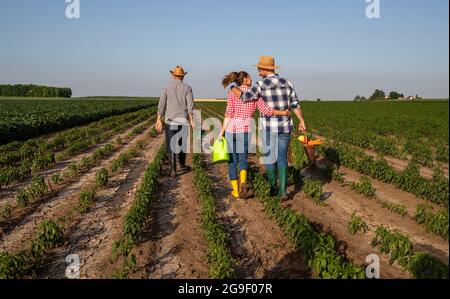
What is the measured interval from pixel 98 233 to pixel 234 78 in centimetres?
312

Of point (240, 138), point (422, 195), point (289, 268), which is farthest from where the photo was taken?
point (422, 195)

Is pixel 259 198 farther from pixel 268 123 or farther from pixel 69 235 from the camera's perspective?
pixel 69 235

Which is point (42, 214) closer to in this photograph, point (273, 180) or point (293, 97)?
point (273, 180)

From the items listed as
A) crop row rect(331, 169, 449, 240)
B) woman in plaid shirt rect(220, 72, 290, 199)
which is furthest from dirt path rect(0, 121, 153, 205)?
crop row rect(331, 169, 449, 240)

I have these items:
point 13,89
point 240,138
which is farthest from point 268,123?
point 13,89

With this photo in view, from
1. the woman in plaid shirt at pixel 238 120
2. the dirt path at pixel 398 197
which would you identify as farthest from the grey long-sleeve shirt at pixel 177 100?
the dirt path at pixel 398 197

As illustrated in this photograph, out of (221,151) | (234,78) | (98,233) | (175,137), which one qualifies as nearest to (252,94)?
(234,78)

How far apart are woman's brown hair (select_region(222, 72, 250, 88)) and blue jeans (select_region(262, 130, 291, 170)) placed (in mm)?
922

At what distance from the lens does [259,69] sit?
6.07 m

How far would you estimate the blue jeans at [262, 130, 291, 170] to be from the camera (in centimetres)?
628

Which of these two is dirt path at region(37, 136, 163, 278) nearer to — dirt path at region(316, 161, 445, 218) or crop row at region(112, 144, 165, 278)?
crop row at region(112, 144, 165, 278)
